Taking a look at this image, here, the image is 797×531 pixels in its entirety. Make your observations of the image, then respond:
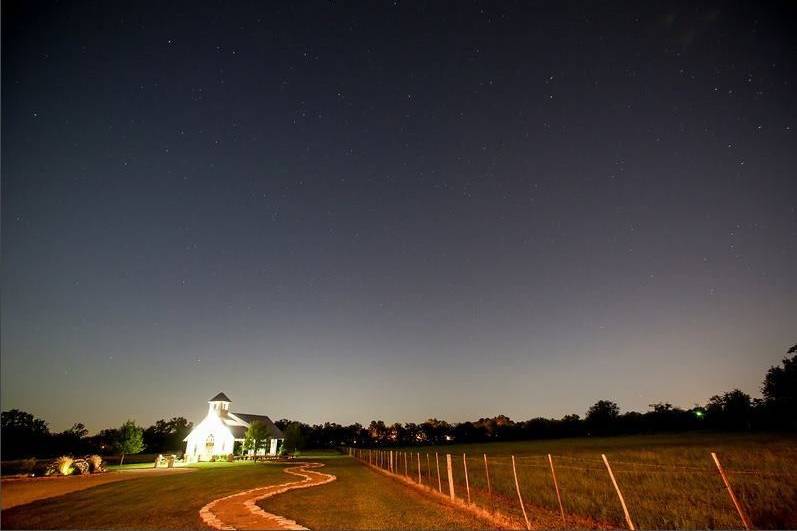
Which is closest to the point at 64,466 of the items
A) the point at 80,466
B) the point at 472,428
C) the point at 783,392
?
the point at 80,466

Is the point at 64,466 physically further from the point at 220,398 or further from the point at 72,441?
the point at 72,441

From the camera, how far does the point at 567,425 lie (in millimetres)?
118750

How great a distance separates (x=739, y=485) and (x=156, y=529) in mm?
19702

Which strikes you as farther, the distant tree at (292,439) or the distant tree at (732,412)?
the distant tree at (732,412)

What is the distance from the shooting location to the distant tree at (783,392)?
59312 millimetres

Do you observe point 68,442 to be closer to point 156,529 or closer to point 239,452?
point 239,452

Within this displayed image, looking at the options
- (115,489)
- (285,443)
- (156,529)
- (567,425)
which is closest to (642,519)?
(156,529)

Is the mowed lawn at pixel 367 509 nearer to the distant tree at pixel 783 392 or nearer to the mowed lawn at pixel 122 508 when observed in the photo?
the mowed lawn at pixel 122 508

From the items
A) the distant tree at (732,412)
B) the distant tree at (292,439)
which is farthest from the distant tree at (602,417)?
the distant tree at (292,439)

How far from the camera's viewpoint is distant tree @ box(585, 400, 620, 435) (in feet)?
381

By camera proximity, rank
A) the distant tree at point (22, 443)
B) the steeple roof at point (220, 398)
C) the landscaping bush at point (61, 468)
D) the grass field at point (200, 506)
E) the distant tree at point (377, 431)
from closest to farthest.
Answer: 1. the grass field at point (200, 506)
2. the landscaping bush at point (61, 468)
3. the distant tree at point (22, 443)
4. the steeple roof at point (220, 398)
5. the distant tree at point (377, 431)

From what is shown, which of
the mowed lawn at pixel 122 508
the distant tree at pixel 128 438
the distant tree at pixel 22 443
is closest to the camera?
the mowed lawn at pixel 122 508

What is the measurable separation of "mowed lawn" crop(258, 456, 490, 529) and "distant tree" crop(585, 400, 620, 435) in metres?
115

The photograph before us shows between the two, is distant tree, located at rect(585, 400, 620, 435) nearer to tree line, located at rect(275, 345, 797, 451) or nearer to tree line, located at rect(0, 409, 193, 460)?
tree line, located at rect(275, 345, 797, 451)
